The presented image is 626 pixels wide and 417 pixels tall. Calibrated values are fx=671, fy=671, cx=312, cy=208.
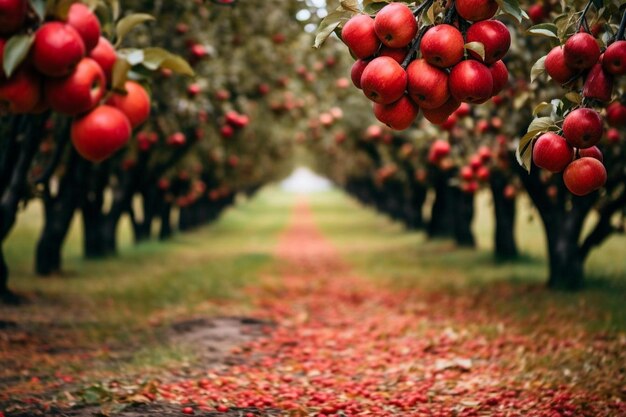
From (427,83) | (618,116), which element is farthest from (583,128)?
(618,116)

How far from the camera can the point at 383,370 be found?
277 inches

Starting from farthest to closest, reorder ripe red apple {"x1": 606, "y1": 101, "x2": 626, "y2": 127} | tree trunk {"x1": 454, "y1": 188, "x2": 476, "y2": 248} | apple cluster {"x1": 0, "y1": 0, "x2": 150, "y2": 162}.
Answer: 1. tree trunk {"x1": 454, "y1": 188, "x2": 476, "y2": 248}
2. ripe red apple {"x1": 606, "y1": 101, "x2": 626, "y2": 127}
3. apple cluster {"x1": 0, "y1": 0, "x2": 150, "y2": 162}

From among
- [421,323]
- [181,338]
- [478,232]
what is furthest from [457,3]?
[478,232]

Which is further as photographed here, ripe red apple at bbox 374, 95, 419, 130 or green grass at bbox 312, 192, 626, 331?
green grass at bbox 312, 192, 626, 331

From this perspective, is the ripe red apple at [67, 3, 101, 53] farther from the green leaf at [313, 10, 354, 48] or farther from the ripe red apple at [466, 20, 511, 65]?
the ripe red apple at [466, 20, 511, 65]

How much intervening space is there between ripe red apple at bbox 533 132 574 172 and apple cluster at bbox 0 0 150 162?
216 centimetres

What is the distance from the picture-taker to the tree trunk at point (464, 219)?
1993cm

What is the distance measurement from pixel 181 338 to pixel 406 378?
125 inches

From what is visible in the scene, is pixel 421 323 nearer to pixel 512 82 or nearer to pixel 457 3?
pixel 512 82

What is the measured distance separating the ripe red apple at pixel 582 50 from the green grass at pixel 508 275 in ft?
18.4

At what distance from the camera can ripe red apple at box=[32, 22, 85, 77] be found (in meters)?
2.78

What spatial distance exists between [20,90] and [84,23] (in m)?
0.40

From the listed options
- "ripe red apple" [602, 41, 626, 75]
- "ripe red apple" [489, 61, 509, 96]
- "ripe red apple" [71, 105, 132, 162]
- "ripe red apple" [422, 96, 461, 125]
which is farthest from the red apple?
"ripe red apple" [602, 41, 626, 75]

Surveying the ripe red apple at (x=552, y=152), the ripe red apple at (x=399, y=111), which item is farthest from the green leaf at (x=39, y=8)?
the ripe red apple at (x=552, y=152)
